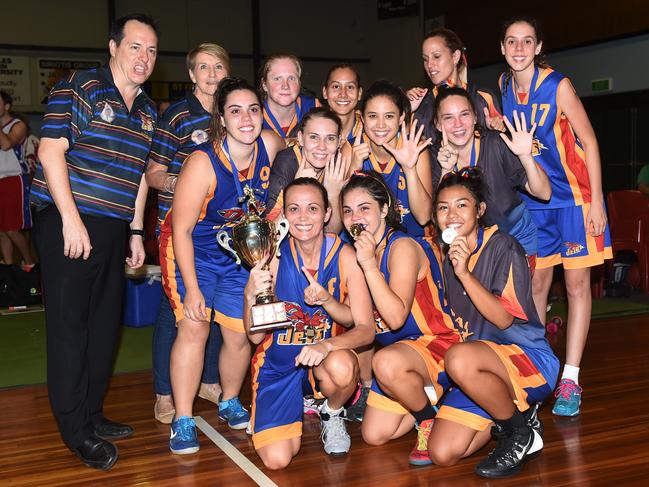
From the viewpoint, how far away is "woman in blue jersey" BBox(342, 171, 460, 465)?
290cm

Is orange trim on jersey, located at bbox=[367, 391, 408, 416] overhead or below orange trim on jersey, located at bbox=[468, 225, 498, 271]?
below

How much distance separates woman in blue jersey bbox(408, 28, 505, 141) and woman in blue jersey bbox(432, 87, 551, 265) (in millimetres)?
198

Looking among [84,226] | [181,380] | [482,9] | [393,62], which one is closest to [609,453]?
[181,380]

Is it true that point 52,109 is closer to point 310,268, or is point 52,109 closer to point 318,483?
point 310,268

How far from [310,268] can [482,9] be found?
9270mm

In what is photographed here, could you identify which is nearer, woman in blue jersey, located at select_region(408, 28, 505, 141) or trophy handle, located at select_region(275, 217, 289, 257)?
trophy handle, located at select_region(275, 217, 289, 257)

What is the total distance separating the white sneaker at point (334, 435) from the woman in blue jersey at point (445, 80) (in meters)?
1.40

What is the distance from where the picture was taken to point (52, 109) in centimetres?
282

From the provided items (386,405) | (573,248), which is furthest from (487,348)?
(573,248)

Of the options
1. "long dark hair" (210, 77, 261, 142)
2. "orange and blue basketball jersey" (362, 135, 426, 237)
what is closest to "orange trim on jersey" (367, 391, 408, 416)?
"orange and blue basketball jersey" (362, 135, 426, 237)

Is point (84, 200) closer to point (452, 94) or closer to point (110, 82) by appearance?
point (110, 82)

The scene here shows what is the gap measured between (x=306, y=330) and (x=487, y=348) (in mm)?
749

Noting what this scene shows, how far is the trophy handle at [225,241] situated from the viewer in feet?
9.77

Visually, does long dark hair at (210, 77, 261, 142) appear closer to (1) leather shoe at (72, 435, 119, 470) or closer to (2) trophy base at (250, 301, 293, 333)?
(2) trophy base at (250, 301, 293, 333)
